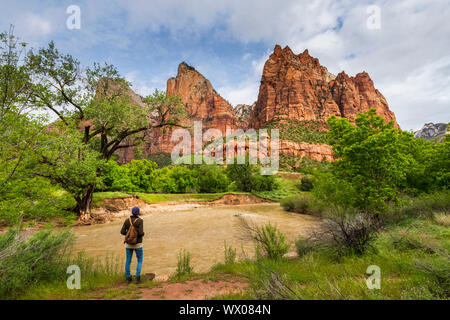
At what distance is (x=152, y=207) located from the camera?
103 ft

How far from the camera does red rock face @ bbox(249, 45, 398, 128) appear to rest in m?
125

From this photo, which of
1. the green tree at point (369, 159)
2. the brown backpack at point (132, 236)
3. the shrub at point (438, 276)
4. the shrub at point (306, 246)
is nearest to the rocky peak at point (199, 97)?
the green tree at point (369, 159)

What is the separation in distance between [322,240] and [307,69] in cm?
15817

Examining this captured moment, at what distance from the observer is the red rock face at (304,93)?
125125 mm

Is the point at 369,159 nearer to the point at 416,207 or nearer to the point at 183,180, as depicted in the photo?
the point at 416,207

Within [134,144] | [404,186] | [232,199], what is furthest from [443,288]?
[232,199]

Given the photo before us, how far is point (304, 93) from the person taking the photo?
5118 inches

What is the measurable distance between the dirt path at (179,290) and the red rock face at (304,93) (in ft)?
393

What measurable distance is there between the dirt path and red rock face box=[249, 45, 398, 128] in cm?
11974

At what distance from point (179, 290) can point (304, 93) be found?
144m

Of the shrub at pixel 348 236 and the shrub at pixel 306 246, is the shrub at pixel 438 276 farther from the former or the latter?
the shrub at pixel 306 246

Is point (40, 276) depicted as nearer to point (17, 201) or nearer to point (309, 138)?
point (17, 201)

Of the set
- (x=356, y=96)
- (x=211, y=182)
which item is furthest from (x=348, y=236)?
(x=356, y=96)

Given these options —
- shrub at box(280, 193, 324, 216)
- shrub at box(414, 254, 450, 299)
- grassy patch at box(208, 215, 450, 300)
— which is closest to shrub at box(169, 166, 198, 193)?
shrub at box(280, 193, 324, 216)
